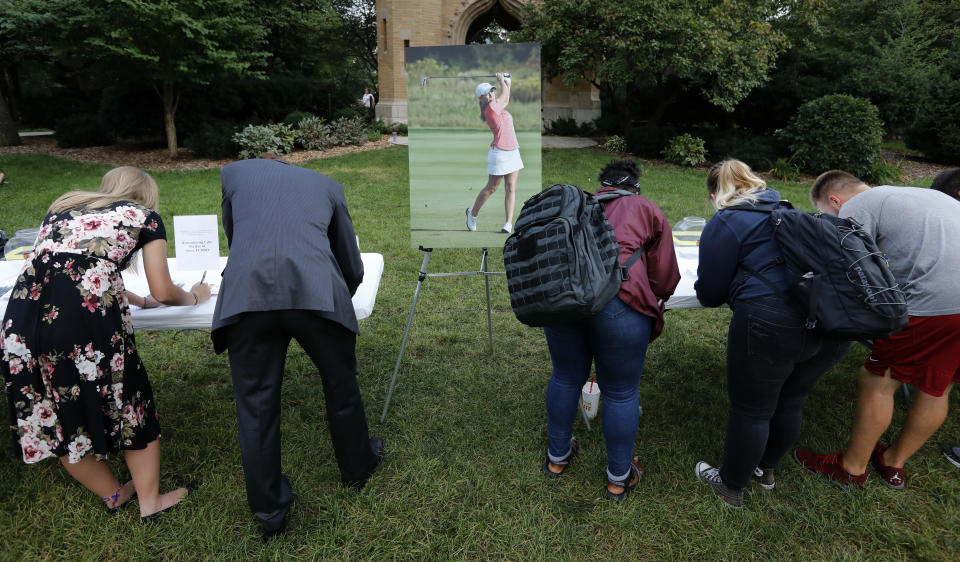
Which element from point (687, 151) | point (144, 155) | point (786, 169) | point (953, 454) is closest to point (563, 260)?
point (953, 454)

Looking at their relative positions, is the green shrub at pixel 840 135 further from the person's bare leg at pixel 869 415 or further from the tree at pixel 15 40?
the tree at pixel 15 40

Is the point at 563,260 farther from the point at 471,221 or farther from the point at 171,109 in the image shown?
the point at 171,109

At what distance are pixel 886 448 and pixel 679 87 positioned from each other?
45.0 feet

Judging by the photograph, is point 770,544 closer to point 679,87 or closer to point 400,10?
point 679,87

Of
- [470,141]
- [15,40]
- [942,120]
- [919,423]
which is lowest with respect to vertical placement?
[919,423]

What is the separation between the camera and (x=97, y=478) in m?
2.40

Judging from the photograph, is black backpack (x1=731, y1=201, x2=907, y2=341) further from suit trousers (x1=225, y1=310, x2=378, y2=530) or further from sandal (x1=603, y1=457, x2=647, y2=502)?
suit trousers (x1=225, y1=310, x2=378, y2=530)

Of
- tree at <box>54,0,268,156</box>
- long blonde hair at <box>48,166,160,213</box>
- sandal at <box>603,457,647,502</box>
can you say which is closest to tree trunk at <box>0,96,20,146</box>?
tree at <box>54,0,268,156</box>

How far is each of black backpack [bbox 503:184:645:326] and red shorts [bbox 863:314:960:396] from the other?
1358 mm

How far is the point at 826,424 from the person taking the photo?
3230 millimetres

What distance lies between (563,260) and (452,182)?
1.56m

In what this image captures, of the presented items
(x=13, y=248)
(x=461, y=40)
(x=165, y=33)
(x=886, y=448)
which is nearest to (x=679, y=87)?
(x=461, y=40)

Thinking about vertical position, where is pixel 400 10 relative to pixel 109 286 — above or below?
above

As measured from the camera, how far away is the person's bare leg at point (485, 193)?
11.4ft
